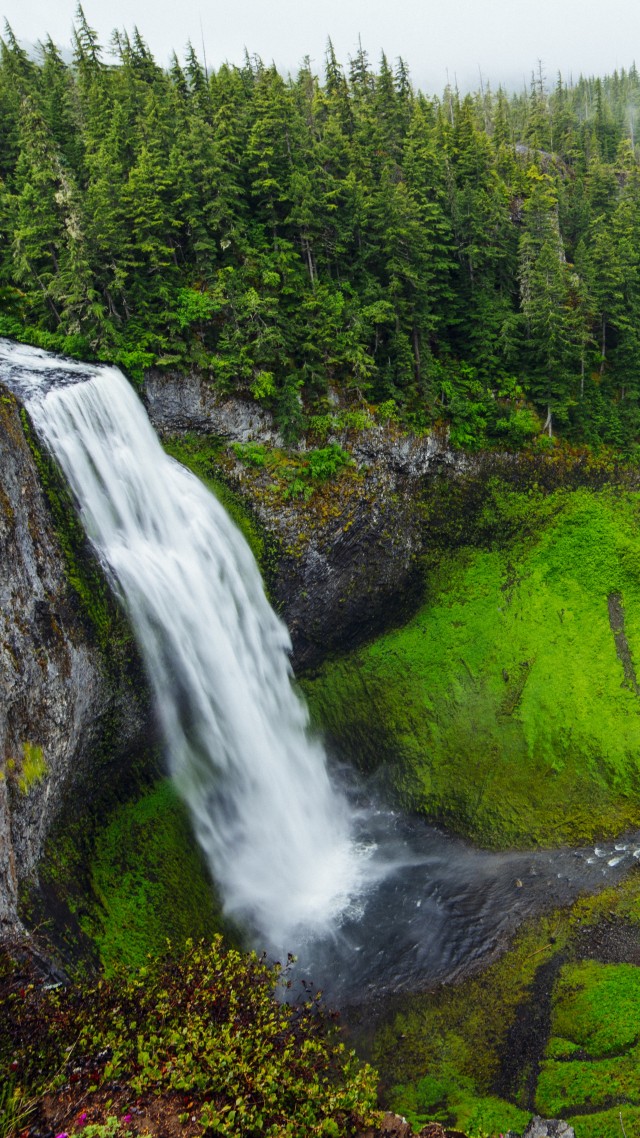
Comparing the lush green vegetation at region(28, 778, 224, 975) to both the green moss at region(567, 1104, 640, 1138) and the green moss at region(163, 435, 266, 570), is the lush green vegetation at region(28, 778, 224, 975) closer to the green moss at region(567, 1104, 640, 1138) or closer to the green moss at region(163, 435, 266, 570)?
the green moss at region(163, 435, 266, 570)

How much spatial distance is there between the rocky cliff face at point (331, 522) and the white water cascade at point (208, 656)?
1.65m

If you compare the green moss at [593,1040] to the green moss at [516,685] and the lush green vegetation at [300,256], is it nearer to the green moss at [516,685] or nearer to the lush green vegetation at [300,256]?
the green moss at [516,685]

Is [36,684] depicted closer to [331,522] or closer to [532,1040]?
[331,522]

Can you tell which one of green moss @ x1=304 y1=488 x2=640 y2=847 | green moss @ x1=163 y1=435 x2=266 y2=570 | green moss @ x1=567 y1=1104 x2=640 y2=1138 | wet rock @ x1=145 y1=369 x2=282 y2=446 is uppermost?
wet rock @ x1=145 y1=369 x2=282 y2=446

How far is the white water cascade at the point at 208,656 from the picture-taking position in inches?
668

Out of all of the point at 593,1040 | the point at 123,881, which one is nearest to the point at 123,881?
the point at 123,881

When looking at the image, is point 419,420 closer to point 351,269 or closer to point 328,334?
point 328,334

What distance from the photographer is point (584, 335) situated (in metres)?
28.4

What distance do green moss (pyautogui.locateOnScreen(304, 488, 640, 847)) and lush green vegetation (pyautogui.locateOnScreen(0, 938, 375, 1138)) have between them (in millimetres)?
11496

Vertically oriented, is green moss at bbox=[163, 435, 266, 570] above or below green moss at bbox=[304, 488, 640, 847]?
above

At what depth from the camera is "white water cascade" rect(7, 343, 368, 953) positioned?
55.7 ft

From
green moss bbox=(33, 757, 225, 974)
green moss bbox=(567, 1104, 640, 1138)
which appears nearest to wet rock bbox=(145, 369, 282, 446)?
green moss bbox=(33, 757, 225, 974)

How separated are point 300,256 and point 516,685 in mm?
18604

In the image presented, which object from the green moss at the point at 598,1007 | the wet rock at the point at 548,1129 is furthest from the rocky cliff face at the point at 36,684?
the green moss at the point at 598,1007
